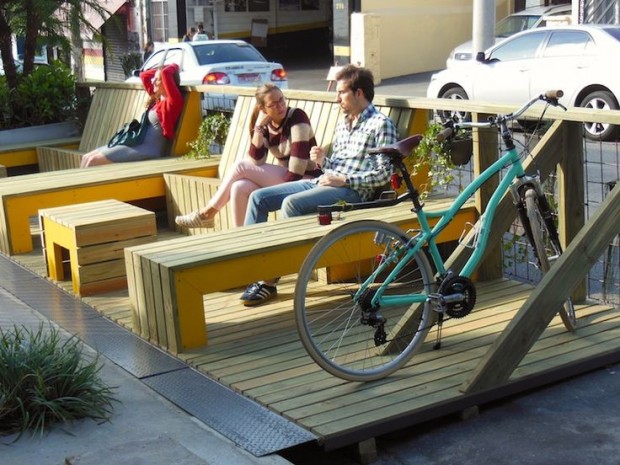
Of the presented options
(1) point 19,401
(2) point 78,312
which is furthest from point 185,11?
(1) point 19,401

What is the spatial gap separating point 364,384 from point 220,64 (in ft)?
47.2

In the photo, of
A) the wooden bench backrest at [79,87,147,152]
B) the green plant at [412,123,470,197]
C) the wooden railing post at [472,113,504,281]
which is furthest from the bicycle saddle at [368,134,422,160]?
the wooden bench backrest at [79,87,147,152]

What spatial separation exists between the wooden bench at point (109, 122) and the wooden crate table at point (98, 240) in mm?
2631

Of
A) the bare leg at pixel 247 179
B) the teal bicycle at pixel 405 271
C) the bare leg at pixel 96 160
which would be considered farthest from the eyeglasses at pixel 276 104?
the bare leg at pixel 96 160

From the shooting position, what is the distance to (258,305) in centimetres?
671

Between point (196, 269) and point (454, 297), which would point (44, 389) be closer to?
point (196, 269)

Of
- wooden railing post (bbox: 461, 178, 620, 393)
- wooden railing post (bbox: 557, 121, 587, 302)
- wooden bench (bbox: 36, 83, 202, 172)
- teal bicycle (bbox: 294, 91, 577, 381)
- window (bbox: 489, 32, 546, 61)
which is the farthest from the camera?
window (bbox: 489, 32, 546, 61)

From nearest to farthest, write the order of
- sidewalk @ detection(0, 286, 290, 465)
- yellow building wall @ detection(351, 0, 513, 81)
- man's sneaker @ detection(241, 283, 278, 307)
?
1. sidewalk @ detection(0, 286, 290, 465)
2. man's sneaker @ detection(241, 283, 278, 307)
3. yellow building wall @ detection(351, 0, 513, 81)

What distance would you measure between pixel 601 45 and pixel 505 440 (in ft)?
38.8

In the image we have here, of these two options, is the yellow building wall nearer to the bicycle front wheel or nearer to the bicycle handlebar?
the bicycle front wheel

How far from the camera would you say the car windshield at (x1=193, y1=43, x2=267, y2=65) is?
63.2 ft

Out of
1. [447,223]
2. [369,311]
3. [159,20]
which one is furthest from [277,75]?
[159,20]

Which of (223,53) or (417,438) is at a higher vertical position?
(223,53)

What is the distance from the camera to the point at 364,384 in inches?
→ 205
